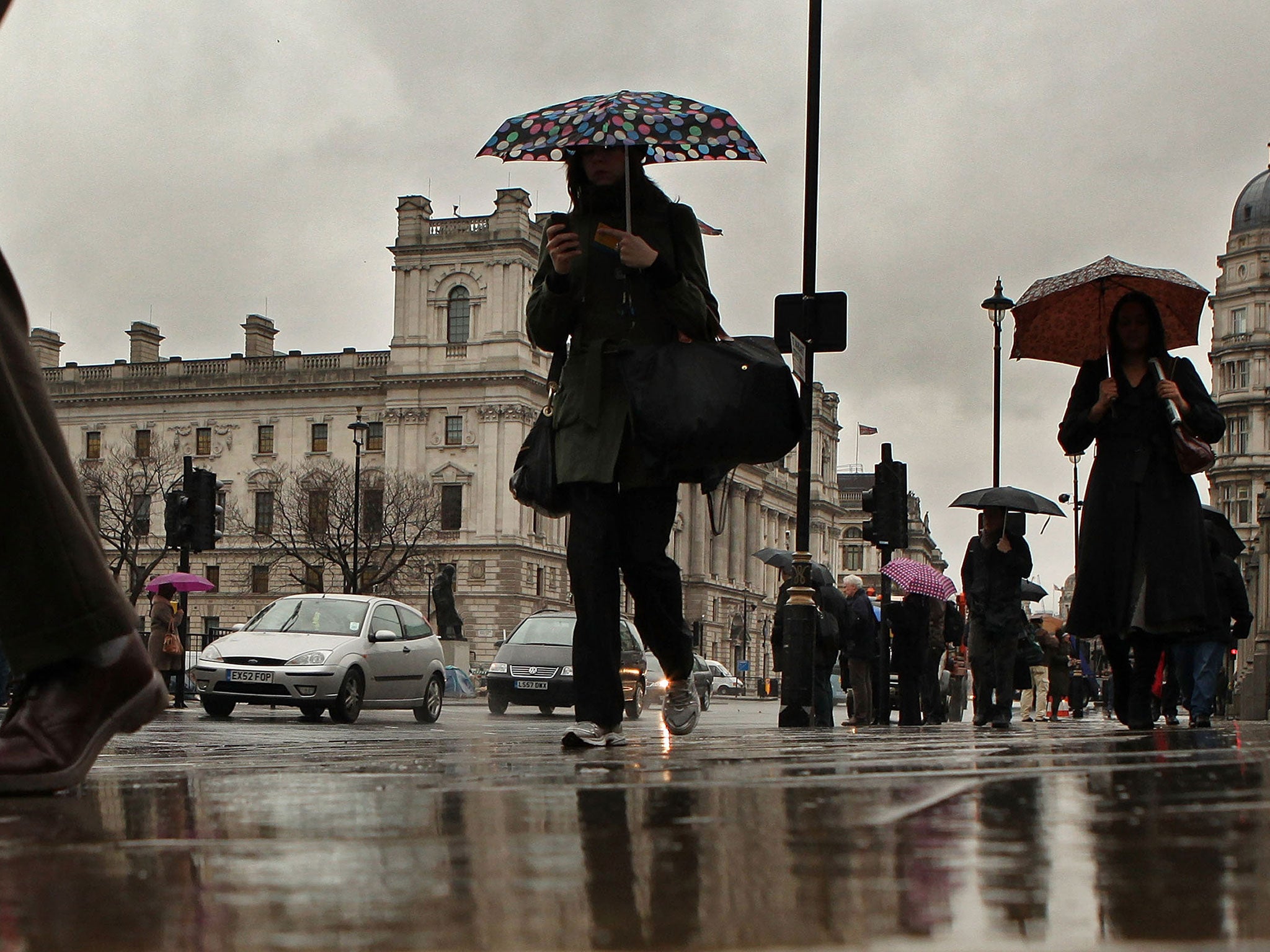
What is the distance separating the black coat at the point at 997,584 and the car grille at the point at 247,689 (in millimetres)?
7749

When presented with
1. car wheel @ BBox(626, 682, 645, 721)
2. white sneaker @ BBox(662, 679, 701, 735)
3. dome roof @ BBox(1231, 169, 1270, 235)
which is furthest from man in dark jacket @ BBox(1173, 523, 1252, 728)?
dome roof @ BBox(1231, 169, 1270, 235)

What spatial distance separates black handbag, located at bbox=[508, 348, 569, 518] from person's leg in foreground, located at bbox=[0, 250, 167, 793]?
2.41 m

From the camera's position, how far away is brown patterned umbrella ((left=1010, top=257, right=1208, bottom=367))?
816cm

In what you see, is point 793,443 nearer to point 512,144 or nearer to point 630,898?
point 512,144

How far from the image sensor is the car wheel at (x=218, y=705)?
58.3 feet

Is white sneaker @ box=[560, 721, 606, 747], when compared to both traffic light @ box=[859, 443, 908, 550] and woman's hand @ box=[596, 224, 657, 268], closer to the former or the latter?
woman's hand @ box=[596, 224, 657, 268]

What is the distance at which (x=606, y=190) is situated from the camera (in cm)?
538

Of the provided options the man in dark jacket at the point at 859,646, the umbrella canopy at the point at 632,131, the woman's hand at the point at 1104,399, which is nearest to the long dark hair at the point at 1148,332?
the woman's hand at the point at 1104,399

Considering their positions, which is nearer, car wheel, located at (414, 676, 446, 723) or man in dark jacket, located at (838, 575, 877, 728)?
man in dark jacket, located at (838, 575, 877, 728)

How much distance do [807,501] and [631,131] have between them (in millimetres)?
8110

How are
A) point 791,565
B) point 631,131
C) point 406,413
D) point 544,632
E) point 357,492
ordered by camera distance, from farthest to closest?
point 406,413 < point 357,492 < point 544,632 < point 791,565 < point 631,131

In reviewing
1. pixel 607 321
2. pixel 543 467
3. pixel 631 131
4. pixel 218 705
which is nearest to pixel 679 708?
pixel 543 467

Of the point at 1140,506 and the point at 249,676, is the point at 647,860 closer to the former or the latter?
the point at 1140,506

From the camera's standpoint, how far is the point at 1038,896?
4.46 feet
